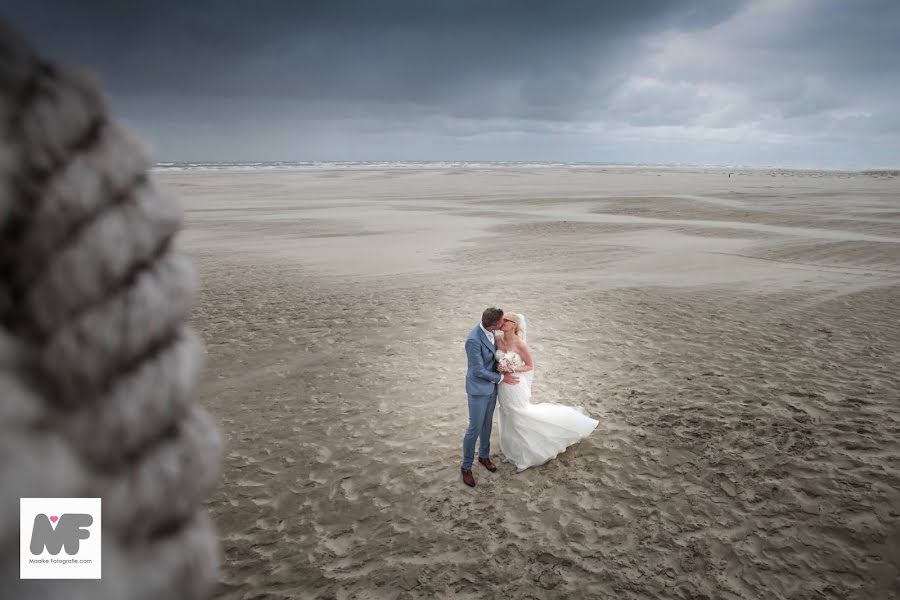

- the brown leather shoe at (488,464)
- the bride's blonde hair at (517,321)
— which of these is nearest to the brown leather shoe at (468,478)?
the brown leather shoe at (488,464)

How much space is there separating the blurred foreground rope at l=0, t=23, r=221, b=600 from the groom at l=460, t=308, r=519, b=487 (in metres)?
4.76

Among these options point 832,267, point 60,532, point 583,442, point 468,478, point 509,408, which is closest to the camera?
point 60,532

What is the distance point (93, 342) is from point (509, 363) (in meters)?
5.41

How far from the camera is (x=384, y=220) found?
2909 cm

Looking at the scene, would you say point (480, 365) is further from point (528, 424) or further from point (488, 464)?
point (488, 464)

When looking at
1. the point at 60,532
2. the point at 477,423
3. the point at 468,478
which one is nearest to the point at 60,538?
the point at 60,532

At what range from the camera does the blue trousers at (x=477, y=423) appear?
6176mm

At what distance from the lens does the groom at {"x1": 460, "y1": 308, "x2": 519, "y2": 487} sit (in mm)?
5844

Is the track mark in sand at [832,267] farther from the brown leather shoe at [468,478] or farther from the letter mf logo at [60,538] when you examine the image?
the letter mf logo at [60,538]

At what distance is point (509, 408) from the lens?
659cm

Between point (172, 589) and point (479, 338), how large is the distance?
4.97 m

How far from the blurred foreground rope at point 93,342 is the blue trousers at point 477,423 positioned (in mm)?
5268

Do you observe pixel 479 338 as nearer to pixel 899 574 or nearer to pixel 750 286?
pixel 899 574

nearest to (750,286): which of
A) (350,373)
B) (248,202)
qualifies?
(350,373)
